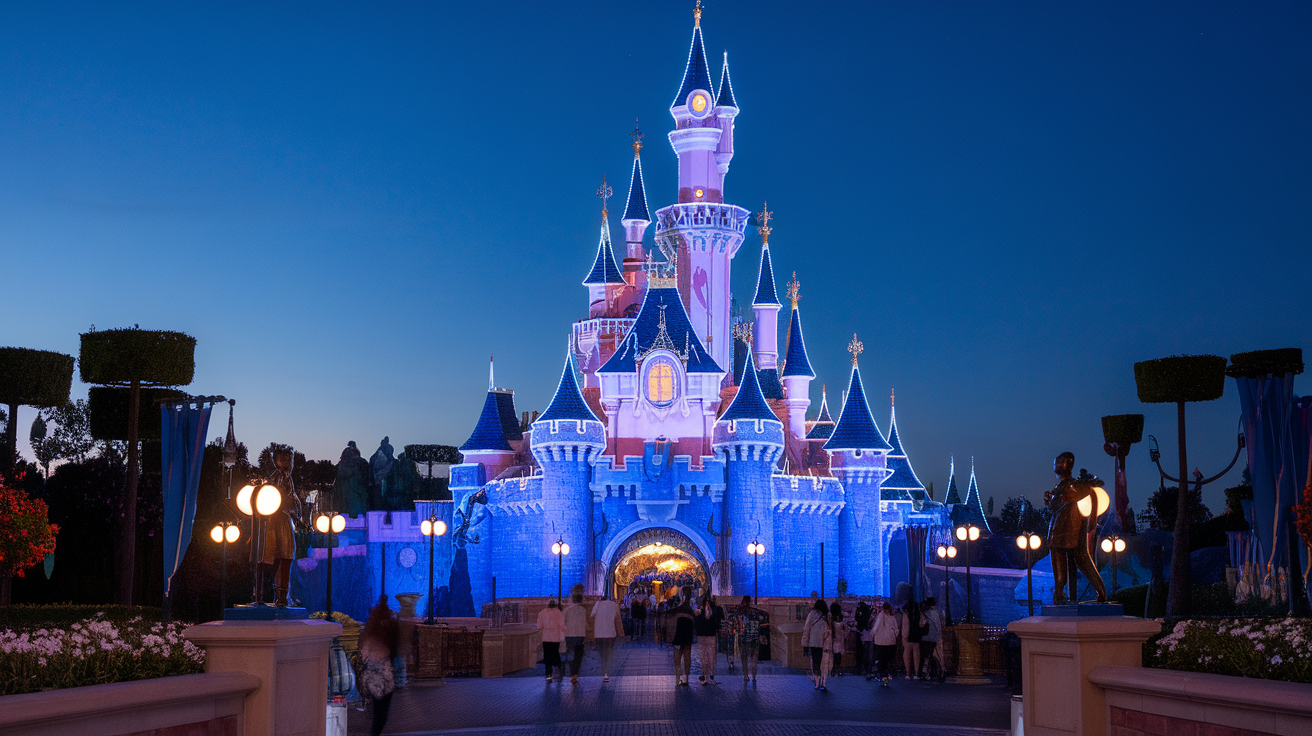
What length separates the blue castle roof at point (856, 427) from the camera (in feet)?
162

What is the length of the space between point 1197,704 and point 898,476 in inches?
2031

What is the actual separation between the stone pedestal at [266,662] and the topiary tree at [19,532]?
13449mm

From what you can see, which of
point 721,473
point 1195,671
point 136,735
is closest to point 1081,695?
point 1195,671

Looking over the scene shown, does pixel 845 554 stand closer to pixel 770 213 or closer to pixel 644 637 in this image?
pixel 644 637

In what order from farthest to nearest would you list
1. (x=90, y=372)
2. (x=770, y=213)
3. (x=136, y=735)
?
(x=770, y=213) → (x=90, y=372) → (x=136, y=735)

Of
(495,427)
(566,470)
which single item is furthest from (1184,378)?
(495,427)

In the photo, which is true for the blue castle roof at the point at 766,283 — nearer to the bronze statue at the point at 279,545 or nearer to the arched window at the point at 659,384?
the arched window at the point at 659,384

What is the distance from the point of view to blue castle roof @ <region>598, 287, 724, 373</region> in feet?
155

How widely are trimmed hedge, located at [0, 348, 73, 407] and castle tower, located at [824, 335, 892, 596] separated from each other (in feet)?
93.7

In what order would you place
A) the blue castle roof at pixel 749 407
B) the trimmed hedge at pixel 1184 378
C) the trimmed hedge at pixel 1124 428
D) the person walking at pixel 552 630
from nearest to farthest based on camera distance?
the person walking at pixel 552 630 < the trimmed hedge at pixel 1184 378 < the trimmed hedge at pixel 1124 428 < the blue castle roof at pixel 749 407

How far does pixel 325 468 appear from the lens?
89.8 metres

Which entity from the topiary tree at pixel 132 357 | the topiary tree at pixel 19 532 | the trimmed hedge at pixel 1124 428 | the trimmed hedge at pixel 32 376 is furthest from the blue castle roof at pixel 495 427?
the topiary tree at pixel 19 532

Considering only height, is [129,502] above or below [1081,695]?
above

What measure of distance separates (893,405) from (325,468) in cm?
4713
